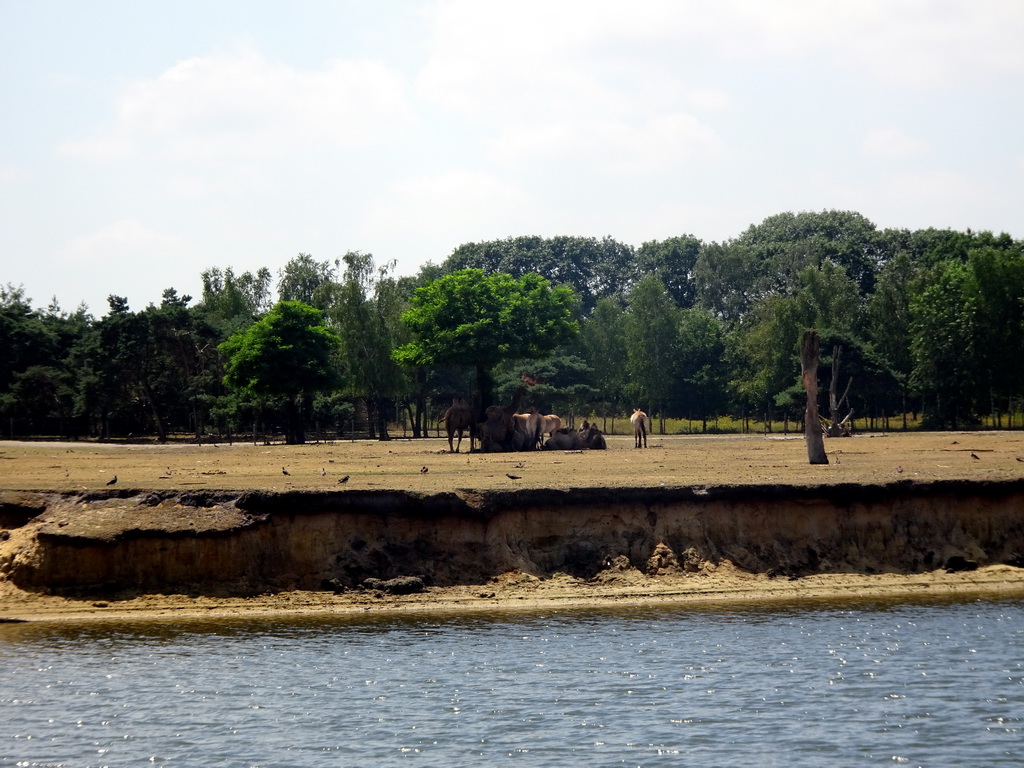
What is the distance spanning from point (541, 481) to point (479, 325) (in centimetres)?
2795

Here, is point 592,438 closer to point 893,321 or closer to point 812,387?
point 812,387

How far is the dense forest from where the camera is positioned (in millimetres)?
57969

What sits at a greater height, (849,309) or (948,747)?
(849,309)

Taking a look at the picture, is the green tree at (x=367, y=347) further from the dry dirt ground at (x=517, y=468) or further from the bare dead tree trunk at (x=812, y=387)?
the bare dead tree trunk at (x=812, y=387)

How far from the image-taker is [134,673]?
17297 mm

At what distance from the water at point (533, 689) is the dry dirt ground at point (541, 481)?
36.4 inches

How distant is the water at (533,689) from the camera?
13.7 metres

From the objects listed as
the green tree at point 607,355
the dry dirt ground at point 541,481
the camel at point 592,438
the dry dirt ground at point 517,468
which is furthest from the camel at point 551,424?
the green tree at point 607,355

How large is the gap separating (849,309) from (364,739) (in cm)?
7348

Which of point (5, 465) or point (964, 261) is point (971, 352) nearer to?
point (964, 261)

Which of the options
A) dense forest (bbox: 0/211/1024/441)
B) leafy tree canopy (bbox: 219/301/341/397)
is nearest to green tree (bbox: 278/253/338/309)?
dense forest (bbox: 0/211/1024/441)

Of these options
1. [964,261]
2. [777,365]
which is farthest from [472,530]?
[964,261]

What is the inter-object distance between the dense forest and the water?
35.1 m

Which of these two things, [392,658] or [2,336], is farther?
[2,336]
